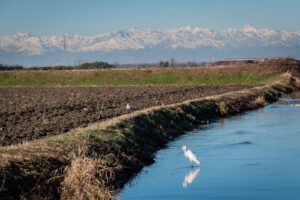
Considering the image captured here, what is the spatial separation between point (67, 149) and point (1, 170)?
3723 millimetres

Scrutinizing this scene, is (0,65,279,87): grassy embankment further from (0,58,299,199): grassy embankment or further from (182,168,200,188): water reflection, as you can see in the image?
(182,168,200,188): water reflection

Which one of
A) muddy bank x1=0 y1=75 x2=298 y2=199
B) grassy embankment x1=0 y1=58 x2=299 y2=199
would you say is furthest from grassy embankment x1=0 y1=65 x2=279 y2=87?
muddy bank x1=0 y1=75 x2=298 y2=199

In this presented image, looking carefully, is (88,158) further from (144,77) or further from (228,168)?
(144,77)

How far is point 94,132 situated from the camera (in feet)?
69.5

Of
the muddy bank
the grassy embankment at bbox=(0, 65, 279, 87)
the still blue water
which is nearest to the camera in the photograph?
the muddy bank

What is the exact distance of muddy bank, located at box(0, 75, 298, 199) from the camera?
46.5 feet

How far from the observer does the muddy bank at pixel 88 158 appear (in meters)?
14.2

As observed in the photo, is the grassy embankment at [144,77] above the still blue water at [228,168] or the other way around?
the other way around

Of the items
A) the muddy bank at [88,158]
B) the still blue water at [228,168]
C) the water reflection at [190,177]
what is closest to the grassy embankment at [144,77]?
the muddy bank at [88,158]

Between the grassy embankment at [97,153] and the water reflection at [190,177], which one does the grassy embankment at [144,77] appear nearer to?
the grassy embankment at [97,153]

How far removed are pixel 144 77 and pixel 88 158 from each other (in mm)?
70629

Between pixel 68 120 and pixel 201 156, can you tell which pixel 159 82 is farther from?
pixel 201 156

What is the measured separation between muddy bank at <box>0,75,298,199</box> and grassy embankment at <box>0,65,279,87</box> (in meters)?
51.1

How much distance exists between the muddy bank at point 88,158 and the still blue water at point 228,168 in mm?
558
